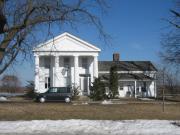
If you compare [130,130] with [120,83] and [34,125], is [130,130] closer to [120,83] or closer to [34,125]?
[34,125]

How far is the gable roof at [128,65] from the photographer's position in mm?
58562

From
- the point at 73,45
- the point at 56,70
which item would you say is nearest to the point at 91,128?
the point at 73,45

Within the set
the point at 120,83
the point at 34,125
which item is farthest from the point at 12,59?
the point at 120,83

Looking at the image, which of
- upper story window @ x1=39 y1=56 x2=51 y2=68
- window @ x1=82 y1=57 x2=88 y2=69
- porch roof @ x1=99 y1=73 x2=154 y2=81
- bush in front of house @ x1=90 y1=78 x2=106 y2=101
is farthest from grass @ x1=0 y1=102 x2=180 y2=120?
porch roof @ x1=99 y1=73 x2=154 y2=81

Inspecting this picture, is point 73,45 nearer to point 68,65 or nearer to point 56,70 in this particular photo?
point 68,65

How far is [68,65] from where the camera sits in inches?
2110

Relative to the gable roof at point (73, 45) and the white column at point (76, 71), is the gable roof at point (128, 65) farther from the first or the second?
the gable roof at point (73, 45)

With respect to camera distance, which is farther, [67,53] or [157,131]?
[67,53]

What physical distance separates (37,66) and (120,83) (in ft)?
39.8

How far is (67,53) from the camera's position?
51.6 meters

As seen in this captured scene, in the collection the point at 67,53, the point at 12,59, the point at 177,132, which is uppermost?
the point at 67,53

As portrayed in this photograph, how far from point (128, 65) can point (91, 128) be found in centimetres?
4470

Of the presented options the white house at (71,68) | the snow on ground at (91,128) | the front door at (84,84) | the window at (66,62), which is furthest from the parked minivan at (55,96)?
the snow on ground at (91,128)

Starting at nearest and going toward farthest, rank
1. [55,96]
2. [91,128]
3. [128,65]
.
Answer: [91,128]
[55,96]
[128,65]
